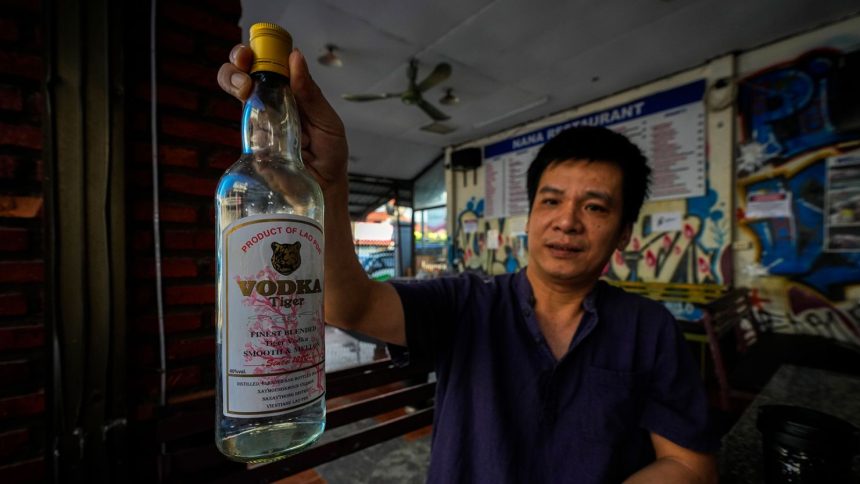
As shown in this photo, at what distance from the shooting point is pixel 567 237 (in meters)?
1.01

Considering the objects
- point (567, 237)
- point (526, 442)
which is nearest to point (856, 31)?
point (567, 237)

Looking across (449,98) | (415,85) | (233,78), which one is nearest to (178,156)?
(233,78)

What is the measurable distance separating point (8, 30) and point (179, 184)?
50 centimetres

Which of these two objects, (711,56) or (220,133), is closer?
(220,133)

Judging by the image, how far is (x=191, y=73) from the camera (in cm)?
114

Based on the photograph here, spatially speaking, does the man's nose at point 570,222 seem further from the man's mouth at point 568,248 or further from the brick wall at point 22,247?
the brick wall at point 22,247

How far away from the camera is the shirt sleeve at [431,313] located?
0.90 meters

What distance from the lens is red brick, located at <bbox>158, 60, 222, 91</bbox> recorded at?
1.10 meters

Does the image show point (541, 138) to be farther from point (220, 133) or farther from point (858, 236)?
point (220, 133)

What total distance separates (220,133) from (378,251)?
766 cm

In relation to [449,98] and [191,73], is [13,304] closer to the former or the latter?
[191,73]

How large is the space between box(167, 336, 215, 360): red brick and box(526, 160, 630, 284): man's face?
3.51ft

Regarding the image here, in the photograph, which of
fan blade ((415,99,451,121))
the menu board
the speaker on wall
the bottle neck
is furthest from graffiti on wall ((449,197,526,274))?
the bottle neck

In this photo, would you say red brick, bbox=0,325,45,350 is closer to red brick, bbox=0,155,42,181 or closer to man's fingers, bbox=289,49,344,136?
red brick, bbox=0,155,42,181
